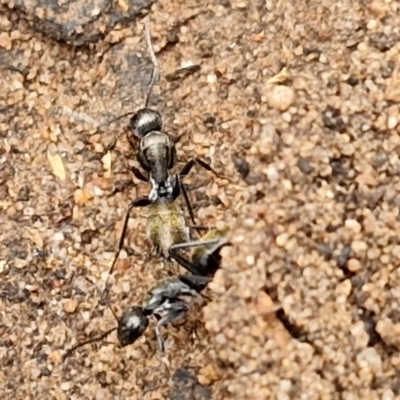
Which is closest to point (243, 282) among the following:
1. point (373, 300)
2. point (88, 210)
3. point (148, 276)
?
point (373, 300)

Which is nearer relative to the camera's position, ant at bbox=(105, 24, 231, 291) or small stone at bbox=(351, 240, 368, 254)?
small stone at bbox=(351, 240, 368, 254)

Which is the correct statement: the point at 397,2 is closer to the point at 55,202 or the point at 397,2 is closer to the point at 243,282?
the point at 243,282

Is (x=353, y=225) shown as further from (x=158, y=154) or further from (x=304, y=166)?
(x=158, y=154)

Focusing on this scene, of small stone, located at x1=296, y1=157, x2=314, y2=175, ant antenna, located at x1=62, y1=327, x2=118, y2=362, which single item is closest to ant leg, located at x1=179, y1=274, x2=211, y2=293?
ant antenna, located at x1=62, y1=327, x2=118, y2=362

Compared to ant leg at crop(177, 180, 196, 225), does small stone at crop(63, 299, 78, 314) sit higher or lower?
lower

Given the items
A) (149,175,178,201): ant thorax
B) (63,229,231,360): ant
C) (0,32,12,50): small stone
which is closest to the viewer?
(63,229,231,360): ant

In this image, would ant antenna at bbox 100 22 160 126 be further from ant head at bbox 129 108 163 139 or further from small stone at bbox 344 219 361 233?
small stone at bbox 344 219 361 233

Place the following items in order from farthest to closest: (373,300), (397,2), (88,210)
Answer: (88,210) → (397,2) → (373,300)
